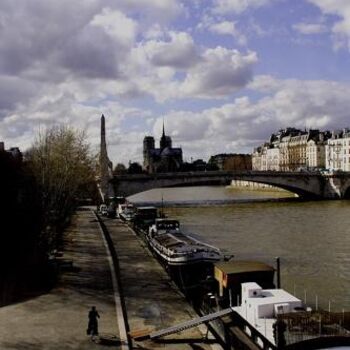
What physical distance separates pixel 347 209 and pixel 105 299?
4601 centimetres

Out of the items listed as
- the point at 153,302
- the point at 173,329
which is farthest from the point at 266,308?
the point at 153,302

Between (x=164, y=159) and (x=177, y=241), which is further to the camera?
(x=164, y=159)

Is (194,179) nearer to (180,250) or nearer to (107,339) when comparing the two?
(180,250)

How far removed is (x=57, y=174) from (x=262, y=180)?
45517 mm

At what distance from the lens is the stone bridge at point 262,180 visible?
74.2 m

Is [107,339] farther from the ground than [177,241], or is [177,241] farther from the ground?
[177,241]

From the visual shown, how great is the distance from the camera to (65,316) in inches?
661

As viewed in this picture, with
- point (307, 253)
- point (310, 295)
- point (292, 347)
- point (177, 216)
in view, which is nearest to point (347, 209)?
point (177, 216)

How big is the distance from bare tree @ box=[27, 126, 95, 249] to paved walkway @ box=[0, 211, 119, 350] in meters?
5.00

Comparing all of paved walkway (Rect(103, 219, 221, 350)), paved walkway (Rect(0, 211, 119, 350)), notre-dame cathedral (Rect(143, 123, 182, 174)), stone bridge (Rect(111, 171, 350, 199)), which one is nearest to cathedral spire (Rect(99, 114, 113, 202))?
stone bridge (Rect(111, 171, 350, 199))

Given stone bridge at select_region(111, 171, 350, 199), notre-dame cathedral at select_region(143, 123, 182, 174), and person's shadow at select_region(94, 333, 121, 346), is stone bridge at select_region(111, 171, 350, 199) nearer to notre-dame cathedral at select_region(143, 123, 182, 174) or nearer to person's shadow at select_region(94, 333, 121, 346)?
person's shadow at select_region(94, 333, 121, 346)

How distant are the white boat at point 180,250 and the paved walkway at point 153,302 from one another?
0.60 meters

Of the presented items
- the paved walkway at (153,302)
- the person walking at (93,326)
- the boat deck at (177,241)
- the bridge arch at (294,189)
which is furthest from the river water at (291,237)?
the person walking at (93,326)

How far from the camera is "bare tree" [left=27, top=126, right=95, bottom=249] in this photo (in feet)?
96.5
